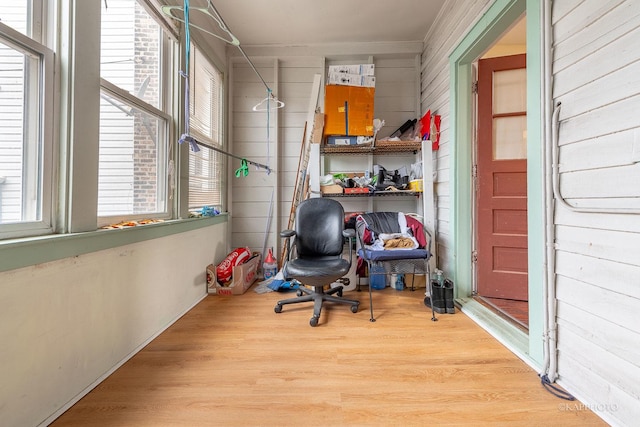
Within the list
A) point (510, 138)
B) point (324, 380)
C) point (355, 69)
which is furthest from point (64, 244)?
point (510, 138)

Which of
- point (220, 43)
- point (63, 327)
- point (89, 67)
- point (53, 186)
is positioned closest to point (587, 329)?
point (63, 327)

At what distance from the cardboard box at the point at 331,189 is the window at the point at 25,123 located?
1.99m

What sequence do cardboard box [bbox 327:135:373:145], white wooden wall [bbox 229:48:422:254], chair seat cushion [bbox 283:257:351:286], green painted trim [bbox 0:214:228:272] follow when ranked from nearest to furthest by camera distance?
green painted trim [bbox 0:214:228:272] < chair seat cushion [bbox 283:257:351:286] < cardboard box [bbox 327:135:373:145] < white wooden wall [bbox 229:48:422:254]

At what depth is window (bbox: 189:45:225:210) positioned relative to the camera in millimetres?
2297

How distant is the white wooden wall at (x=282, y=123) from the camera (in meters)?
2.98

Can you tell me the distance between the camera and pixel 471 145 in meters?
2.18

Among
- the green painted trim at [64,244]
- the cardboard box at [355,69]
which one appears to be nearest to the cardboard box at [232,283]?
the green painted trim at [64,244]

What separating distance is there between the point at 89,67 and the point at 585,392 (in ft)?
9.20

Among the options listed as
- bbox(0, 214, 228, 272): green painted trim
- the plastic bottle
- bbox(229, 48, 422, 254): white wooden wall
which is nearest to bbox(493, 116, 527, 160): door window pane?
bbox(229, 48, 422, 254): white wooden wall

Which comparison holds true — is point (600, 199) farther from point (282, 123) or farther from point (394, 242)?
point (282, 123)

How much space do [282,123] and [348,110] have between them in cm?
86

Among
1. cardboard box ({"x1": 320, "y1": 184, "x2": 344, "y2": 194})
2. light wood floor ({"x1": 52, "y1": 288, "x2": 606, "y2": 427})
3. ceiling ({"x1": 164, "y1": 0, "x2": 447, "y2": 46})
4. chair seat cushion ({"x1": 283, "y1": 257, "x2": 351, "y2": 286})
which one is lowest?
light wood floor ({"x1": 52, "y1": 288, "x2": 606, "y2": 427})

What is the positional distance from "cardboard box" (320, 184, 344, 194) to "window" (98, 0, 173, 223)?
4.65ft

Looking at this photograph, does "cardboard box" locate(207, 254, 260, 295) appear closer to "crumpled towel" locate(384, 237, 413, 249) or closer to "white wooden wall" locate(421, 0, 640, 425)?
"crumpled towel" locate(384, 237, 413, 249)
